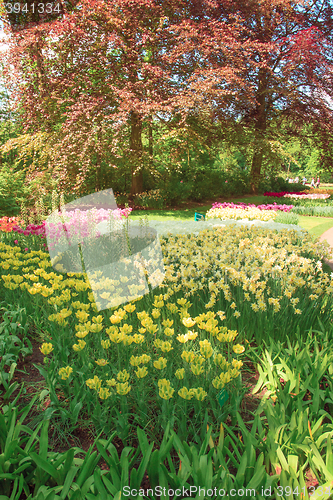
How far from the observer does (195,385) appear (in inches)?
63.2

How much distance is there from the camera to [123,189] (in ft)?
45.0

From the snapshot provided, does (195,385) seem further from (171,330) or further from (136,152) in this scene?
(136,152)

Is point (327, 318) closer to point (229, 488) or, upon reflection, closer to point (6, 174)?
point (229, 488)

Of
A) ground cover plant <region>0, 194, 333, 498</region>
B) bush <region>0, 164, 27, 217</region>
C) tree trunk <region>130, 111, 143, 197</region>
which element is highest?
tree trunk <region>130, 111, 143, 197</region>

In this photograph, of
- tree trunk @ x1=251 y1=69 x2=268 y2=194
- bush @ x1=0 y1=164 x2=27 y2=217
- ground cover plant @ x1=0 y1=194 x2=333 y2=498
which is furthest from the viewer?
tree trunk @ x1=251 y1=69 x2=268 y2=194

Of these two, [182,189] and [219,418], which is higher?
[182,189]

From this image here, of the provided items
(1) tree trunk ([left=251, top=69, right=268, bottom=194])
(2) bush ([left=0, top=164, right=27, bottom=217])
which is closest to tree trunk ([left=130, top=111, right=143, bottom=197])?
(2) bush ([left=0, top=164, right=27, bottom=217])

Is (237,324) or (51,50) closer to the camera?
(237,324)

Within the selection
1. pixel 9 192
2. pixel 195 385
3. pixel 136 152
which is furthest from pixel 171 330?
pixel 136 152

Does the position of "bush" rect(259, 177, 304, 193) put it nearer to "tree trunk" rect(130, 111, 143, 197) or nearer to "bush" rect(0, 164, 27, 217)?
"tree trunk" rect(130, 111, 143, 197)

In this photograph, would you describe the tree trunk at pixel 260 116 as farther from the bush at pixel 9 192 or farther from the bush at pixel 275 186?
the bush at pixel 9 192

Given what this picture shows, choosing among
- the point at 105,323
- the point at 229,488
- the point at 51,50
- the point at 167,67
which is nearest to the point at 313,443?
the point at 229,488

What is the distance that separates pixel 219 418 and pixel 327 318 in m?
1.47

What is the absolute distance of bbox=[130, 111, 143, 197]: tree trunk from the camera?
11.0 meters
